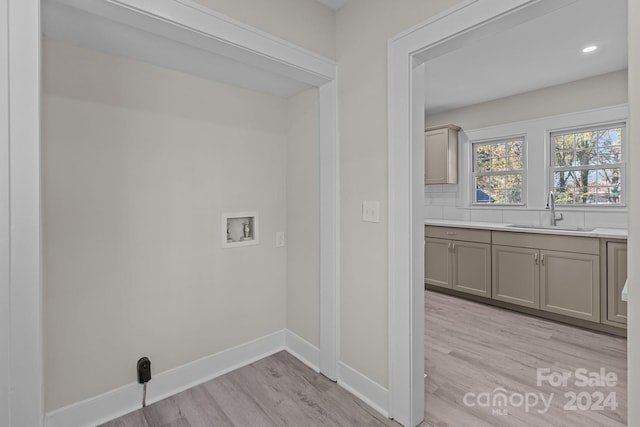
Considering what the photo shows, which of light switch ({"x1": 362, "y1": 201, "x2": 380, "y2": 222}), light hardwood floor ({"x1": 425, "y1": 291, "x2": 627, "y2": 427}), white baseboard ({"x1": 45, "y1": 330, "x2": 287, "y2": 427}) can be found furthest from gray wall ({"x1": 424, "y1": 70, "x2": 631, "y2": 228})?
white baseboard ({"x1": 45, "y1": 330, "x2": 287, "y2": 427})

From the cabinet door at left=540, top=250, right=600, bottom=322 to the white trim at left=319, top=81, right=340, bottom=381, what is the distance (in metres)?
2.40

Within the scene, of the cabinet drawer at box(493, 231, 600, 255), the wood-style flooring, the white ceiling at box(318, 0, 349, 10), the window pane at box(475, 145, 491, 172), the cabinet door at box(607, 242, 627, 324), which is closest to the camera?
the wood-style flooring

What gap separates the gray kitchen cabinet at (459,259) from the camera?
3556 mm

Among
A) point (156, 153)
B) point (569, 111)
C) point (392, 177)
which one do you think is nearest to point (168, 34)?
point (156, 153)

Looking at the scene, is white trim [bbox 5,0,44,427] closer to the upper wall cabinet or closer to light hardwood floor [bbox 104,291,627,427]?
light hardwood floor [bbox 104,291,627,427]

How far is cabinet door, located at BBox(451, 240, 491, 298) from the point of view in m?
3.54

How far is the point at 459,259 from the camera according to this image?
377 cm

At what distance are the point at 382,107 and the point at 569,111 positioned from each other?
2.92m

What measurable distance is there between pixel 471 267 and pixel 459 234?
0.41 metres

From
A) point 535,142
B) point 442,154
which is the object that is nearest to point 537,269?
point 535,142

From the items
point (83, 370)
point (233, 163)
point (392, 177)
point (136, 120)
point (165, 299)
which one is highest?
point (136, 120)

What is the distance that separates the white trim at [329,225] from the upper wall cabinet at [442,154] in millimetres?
2703

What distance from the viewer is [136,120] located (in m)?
1.87

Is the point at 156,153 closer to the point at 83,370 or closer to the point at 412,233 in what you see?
the point at 83,370
